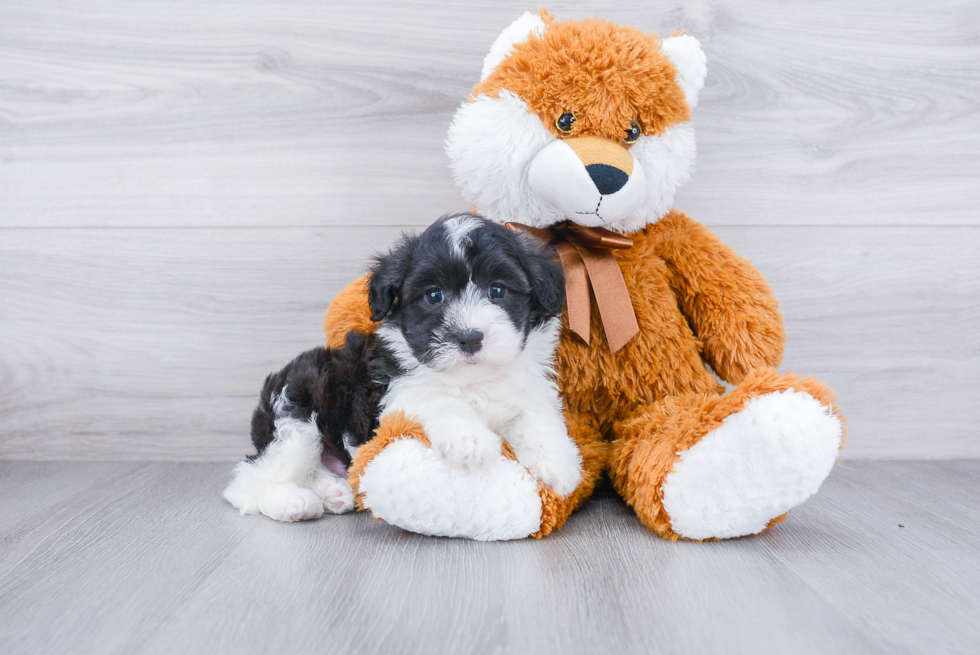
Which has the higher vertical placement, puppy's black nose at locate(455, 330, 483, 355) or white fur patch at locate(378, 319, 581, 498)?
puppy's black nose at locate(455, 330, 483, 355)

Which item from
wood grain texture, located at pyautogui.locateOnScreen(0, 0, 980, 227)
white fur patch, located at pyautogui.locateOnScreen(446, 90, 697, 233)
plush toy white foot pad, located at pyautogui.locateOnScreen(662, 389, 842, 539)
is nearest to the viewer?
plush toy white foot pad, located at pyautogui.locateOnScreen(662, 389, 842, 539)

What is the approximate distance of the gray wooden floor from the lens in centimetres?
87

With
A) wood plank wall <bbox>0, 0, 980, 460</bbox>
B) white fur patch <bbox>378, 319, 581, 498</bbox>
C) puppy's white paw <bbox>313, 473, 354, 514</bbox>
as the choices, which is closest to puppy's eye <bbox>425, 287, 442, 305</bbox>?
white fur patch <bbox>378, 319, 581, 498</bbox>

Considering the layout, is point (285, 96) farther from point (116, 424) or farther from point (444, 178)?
point (116, 424)

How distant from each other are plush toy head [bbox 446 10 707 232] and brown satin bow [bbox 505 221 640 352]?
4 centimetres

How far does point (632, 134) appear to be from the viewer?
4.36ft

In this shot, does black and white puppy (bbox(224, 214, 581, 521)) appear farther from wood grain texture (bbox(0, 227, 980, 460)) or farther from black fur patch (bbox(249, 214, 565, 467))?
wood grain texture (bbox(0, 227, 980, 460))

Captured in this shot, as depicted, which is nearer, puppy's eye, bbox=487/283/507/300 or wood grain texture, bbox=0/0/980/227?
puppy's eye, bbox=487/283/507/300

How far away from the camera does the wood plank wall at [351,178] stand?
5.80 feet

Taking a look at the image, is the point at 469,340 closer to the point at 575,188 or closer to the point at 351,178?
the point at 575,188

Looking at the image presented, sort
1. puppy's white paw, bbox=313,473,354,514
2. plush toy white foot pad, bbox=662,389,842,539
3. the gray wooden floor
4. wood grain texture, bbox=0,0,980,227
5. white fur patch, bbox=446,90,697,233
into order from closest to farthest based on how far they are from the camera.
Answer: the gray wooden floor, plush toy white foot pad, bbox=662,389,842,539, white fur patch, bbox=446,90,697,233, puppy's white paw, bbox=313,473,354,514, wood grain texture, bbox=0,0,980,227

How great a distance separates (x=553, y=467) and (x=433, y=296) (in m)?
0.36

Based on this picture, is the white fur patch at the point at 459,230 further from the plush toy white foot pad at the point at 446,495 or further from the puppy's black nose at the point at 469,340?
the plush toy white foot pad at the point at 446,495

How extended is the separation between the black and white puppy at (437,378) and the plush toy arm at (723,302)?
30cm
